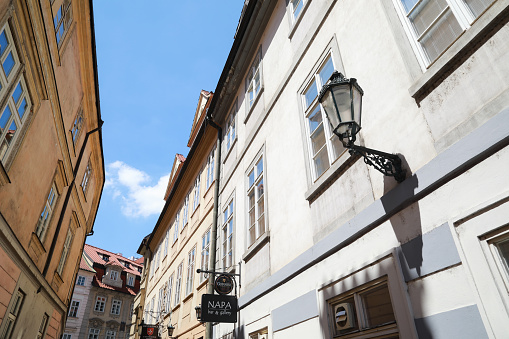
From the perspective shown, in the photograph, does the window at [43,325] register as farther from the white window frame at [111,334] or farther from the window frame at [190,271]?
the white window frame at [111,334]

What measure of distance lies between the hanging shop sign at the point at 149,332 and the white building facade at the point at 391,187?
8.89 m

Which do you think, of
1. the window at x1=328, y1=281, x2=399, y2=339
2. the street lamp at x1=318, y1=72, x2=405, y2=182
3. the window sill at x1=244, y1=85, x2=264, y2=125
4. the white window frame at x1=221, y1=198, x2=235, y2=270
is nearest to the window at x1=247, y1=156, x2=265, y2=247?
the white window frame at x1=221, y1=198, x2=235, y2=270

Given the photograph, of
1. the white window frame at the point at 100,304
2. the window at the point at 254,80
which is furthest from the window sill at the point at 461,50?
the white window frame at the point at 100,304

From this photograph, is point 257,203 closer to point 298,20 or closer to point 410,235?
point 298,20

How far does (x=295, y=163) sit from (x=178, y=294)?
10159 mm

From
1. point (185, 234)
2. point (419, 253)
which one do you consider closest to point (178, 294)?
point (185, 234)

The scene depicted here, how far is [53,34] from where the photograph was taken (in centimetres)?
752

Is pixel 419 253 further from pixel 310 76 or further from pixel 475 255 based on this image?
pixel 310 76

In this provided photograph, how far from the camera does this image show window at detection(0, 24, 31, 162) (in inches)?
216

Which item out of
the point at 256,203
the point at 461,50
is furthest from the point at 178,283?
the point at 461,50

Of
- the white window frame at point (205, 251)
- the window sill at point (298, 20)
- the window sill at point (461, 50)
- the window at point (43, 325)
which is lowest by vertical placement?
the window at point (43, 325)

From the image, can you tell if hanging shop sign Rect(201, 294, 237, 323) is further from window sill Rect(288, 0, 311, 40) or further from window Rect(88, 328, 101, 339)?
window Rect(88, 328, 101, 339)

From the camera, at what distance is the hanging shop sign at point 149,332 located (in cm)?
1445

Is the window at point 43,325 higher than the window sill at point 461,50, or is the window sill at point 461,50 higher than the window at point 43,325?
the window sill at point 461,50
